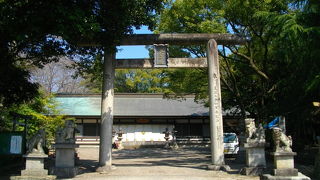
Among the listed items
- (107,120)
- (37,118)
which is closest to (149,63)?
(107,120)

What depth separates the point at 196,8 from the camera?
1695 centimetres

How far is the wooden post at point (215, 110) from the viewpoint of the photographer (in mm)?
12938

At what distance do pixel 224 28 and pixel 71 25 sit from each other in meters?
9.04

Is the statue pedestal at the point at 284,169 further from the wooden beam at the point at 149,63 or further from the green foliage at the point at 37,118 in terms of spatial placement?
the green foliage at the point at 37,118

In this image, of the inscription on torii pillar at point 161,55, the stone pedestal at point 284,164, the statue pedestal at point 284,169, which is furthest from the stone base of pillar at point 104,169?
the stone pedestal at point 284,164

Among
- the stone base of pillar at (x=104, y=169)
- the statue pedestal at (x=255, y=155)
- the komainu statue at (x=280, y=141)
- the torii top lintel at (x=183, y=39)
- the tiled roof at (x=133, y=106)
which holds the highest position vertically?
the torii top lintel at (x=183, y=39)

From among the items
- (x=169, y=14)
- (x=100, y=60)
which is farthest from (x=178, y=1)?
(x=100, y=60)

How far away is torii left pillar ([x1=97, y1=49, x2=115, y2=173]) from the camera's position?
12773mm

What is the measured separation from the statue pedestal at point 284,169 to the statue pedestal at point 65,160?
6.76 meters

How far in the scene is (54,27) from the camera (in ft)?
31.9

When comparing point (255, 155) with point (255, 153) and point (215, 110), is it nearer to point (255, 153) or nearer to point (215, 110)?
point (255, 153)

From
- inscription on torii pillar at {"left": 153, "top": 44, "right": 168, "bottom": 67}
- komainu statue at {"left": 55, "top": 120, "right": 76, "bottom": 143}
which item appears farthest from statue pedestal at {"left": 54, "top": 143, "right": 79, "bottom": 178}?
inscription on torii pillar at {"left": 153, "top": 44, "right": 168, "bottom": 67}

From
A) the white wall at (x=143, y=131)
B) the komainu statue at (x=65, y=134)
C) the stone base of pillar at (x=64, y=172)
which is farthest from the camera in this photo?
the white wall at (x=143, y=131)

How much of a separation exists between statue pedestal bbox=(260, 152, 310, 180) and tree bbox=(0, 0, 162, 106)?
7083 mm
